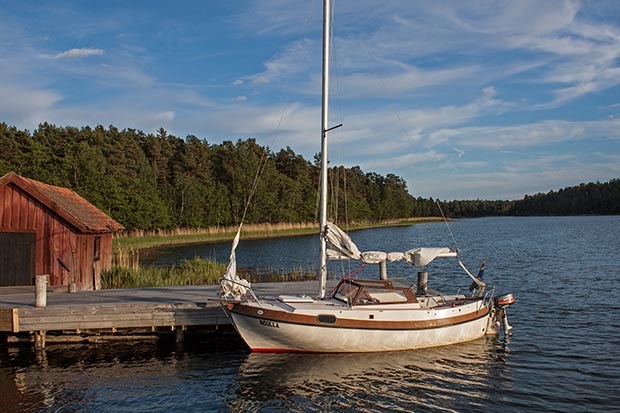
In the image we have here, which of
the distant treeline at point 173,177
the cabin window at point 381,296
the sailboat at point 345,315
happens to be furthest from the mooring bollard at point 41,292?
the distant treeline at point 173,177

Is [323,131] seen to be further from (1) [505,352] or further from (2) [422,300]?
(1) [505,352]

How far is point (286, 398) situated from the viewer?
38.9ft

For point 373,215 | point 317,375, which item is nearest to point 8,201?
point 317,375

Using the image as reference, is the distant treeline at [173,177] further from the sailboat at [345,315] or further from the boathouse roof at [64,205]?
the sailboat at [345,315]

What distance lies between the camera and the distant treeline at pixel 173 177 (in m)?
50.2

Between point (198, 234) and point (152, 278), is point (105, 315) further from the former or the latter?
point (198, 234)

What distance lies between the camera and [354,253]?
15.6 metres

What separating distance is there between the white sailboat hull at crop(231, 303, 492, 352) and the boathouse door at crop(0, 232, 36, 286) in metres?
10.3

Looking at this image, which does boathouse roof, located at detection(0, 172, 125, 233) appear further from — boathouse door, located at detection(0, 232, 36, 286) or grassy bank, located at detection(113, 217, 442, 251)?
grassy bank, located at detection(113, 217, 442, 251)

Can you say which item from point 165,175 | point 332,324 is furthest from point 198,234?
point 332,324

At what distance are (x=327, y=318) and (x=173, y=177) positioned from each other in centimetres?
7194

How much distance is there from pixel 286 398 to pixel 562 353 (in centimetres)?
836

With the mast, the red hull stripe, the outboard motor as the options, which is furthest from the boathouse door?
the outboard motor

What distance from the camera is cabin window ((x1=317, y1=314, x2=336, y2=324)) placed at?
14.0 meters
